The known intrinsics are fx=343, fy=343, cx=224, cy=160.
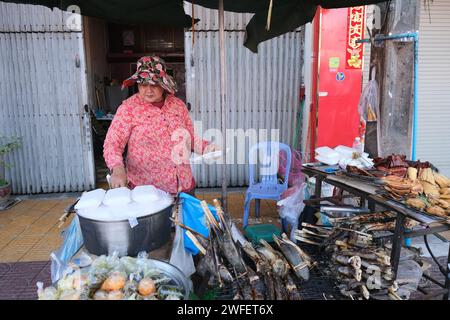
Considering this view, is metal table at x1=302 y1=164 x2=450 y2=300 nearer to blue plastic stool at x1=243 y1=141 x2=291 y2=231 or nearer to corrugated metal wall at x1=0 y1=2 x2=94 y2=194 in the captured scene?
blue plastic stool at x1=243 y1=141 x2=291 y2=231

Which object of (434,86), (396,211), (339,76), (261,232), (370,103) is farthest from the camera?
(434,86)

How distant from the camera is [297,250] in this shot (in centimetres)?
211

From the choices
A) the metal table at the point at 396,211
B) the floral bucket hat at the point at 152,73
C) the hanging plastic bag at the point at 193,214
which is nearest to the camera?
the metal table at the point at 396,211

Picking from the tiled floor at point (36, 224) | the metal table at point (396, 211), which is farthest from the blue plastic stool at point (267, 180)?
the metal table at point (396, 211)

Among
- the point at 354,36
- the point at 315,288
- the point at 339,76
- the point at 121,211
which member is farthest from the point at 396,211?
the point at 354,36

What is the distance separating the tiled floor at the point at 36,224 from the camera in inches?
168

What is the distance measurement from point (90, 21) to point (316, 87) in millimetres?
5186

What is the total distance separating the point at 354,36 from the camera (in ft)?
16.9

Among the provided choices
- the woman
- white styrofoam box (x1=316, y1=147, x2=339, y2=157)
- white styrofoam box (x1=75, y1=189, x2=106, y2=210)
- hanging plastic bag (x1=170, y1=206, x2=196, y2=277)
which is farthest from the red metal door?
white styrofoam box (x1=75, y1=189, x2=106, y2=210)

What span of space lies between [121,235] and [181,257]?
397 mm

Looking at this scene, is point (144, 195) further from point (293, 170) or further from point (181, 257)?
point (293, 170)

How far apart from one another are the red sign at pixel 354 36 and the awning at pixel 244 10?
248 centimetres

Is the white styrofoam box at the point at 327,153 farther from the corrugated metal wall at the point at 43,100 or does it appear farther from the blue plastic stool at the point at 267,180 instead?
the corrugated metal wall at the point at 43,100
